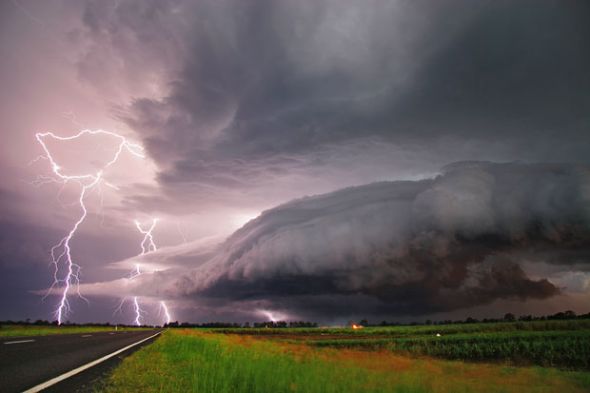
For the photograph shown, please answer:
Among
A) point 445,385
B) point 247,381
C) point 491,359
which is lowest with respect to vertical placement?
point 491,359

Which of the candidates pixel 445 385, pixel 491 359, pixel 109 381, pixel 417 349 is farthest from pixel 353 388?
pixel 417 349

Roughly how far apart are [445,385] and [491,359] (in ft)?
92.2

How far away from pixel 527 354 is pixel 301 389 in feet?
115

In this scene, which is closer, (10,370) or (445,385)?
(10,370)


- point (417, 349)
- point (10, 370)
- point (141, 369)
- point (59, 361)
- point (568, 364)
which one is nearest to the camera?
point (10, 370)

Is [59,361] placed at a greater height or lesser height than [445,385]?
greater

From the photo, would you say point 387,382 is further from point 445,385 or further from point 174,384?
point 174,384

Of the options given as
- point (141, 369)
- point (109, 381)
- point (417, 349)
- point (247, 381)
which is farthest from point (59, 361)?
point (417, 349)

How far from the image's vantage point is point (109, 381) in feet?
29.4

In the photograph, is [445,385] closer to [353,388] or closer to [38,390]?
[353,388]

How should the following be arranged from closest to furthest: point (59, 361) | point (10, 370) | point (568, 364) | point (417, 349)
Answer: point (10, 370)
point (59, 361)
point (568, 364)
point (417, 349)

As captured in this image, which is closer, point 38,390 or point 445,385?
point 38,390

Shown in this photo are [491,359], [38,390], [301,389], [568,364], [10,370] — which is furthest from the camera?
[491,359]

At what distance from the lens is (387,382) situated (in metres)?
10.8
